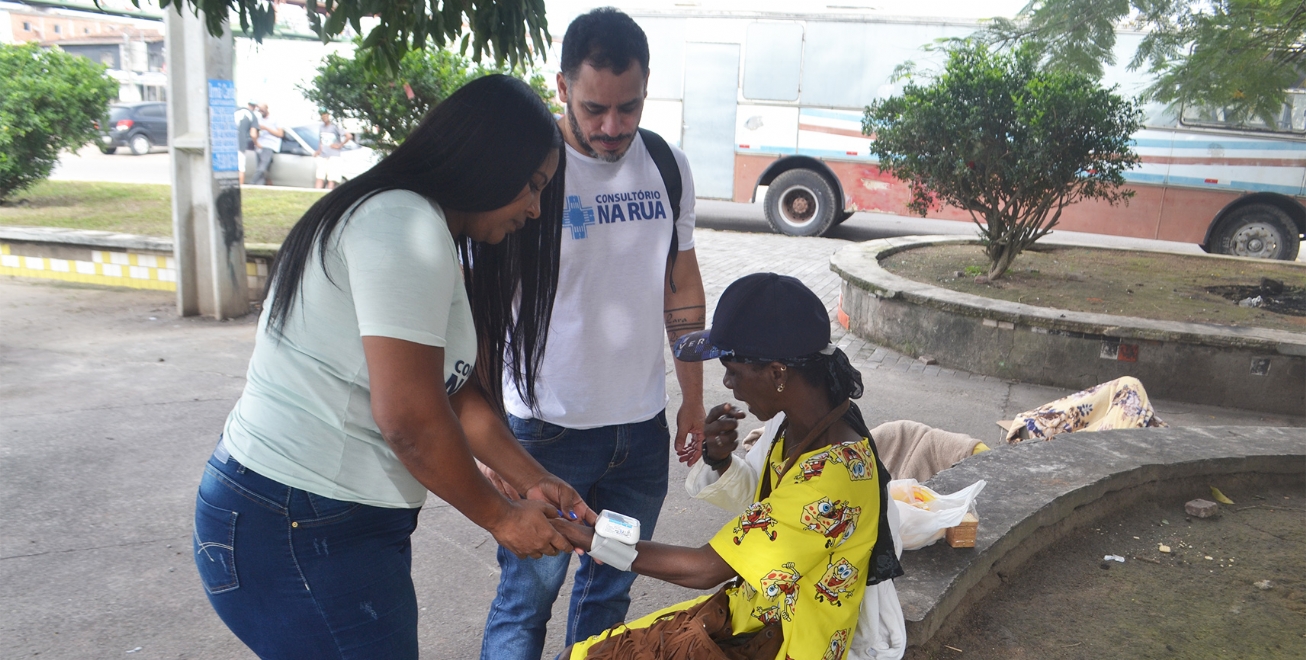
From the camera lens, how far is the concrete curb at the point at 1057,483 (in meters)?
2.79

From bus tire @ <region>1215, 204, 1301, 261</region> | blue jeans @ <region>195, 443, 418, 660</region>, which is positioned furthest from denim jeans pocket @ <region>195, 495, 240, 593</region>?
bus tire @ <region>1215, 204, 1301, 261</region>

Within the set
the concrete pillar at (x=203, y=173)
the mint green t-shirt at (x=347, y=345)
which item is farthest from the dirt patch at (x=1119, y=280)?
the mint green t-shirt at (x=347, y=345)

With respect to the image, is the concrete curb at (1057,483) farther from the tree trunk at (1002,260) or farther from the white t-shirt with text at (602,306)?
the tree trunk at (1002,260)

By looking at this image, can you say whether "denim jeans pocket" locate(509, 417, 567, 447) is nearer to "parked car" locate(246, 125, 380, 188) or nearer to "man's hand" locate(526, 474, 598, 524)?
"man's hand" locate(526, 474, 598, 524)

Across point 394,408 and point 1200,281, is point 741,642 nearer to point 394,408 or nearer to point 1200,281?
point 394,408

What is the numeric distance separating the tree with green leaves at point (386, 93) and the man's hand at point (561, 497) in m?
6.15

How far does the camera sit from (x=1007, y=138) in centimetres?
765

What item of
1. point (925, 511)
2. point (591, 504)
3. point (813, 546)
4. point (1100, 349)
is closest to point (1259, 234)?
point (1100, 349)

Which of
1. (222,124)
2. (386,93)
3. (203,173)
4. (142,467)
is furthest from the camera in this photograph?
(386,93)

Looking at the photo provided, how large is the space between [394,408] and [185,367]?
5.35 metres

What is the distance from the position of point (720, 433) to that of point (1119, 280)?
7207 millimetres

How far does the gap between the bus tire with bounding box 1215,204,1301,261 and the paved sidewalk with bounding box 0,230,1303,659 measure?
7.09 meters

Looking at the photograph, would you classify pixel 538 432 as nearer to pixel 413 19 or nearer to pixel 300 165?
pixel 413 19

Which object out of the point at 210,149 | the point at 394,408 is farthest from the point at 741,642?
the point at 210,149
